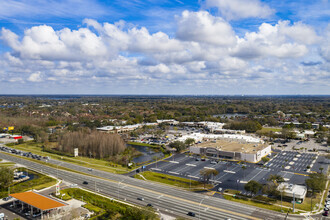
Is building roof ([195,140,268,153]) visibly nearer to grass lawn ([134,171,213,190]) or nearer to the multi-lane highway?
grass lawn ([134,171,213,190])

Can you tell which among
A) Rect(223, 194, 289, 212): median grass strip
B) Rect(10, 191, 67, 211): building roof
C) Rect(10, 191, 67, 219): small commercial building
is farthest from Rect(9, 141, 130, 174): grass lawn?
Rect(223, 194, 289, 212): median grass strip

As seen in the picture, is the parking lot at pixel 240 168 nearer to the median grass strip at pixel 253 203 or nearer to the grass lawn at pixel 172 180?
the grass lawn at pixel 172 180

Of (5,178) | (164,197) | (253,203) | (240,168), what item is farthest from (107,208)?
(240,168)

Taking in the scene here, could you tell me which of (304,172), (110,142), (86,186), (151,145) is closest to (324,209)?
(304,172)

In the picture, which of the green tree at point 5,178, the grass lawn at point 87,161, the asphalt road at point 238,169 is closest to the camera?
the green tree at point 5,178

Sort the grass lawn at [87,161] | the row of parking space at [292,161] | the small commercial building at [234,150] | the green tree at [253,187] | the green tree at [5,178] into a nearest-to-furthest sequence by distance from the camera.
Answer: the green tree at [253,187] → the green tree at [5,178] → the row of parking space at [292,161] → the grass lawn at [87,161] → the small commercial building at [234,150]

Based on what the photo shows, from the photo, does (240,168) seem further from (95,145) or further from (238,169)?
(95,145)

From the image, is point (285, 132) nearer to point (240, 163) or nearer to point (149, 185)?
point (240, 163)

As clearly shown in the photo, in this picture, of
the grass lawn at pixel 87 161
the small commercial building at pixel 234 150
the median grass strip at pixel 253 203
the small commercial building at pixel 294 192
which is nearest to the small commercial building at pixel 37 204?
the grass lawn at pixel 87 161
